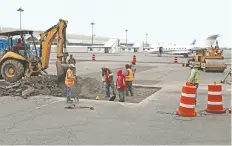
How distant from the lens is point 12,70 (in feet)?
60.5

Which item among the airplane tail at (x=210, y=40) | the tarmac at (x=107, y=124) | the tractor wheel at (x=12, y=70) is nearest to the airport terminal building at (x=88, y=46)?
the tractor wheel at (x=12, y=70)

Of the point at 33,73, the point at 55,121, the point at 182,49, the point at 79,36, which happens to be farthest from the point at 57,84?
the point at 79,36

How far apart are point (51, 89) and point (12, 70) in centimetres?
330

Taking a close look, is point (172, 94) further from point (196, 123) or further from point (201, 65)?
point (201, 65)

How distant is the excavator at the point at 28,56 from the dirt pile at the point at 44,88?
48.6 inches

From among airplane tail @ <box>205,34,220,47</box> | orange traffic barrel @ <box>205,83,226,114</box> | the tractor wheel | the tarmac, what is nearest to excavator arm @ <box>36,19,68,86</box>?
the tractor wheel

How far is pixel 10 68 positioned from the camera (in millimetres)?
18500

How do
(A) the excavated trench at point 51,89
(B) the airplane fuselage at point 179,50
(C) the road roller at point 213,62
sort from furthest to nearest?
(B) the airplane fuselage at point 179,50 → (C) the road roller at point 213,62 → (A) the excavated trench at point 51,89

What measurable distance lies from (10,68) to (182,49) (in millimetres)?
64007

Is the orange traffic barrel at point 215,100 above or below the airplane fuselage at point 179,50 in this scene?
below

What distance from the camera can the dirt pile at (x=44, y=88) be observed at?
50.3ft

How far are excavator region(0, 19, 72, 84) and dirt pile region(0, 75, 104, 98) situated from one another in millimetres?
1233

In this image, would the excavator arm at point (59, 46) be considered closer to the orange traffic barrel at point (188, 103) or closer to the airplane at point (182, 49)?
the orange traffic barrel at point (188, 103)

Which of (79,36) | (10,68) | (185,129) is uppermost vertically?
(79,36)
